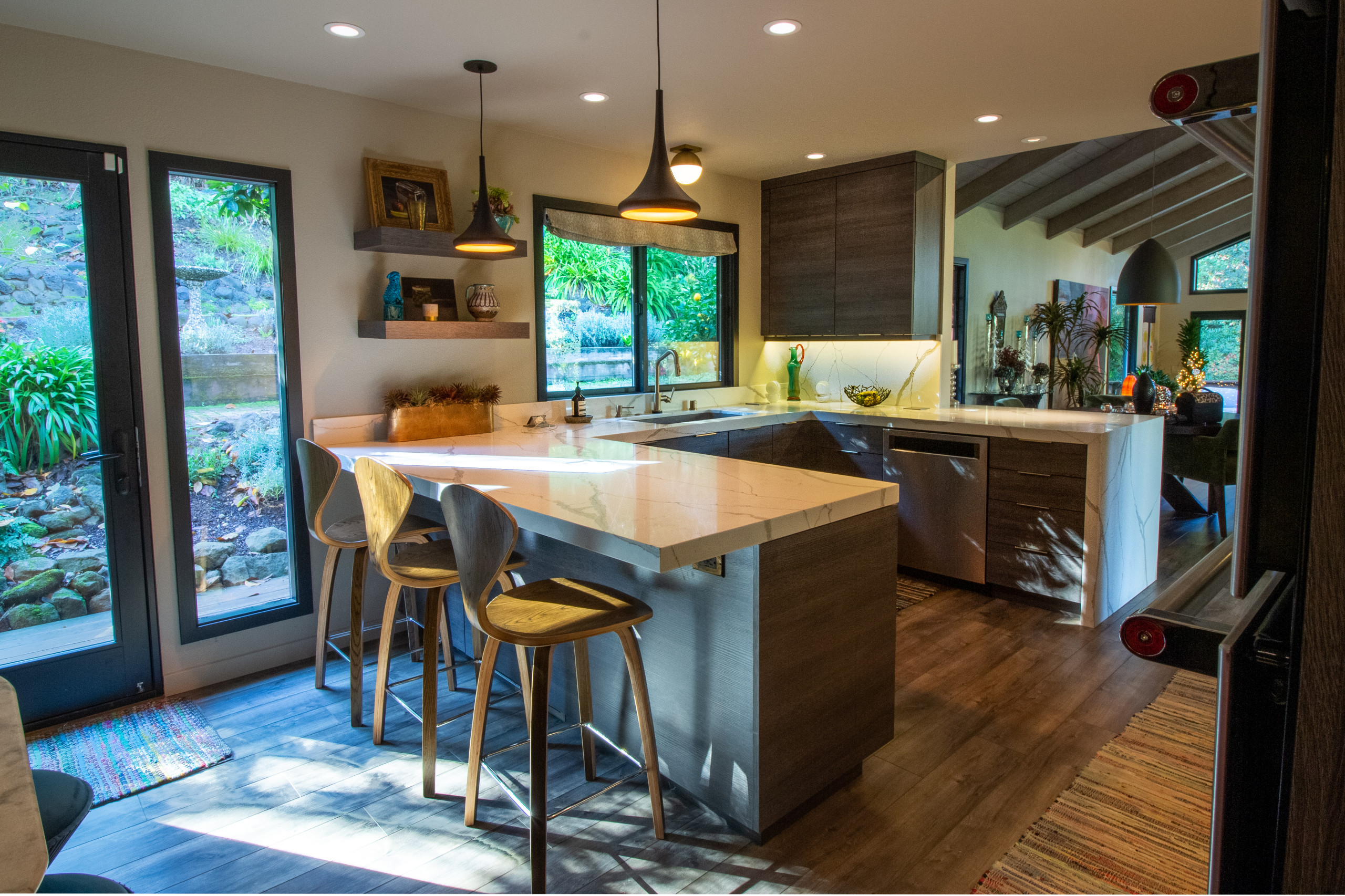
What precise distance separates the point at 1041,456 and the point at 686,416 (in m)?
2.02

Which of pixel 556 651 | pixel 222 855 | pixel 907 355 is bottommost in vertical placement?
pixel 222 855

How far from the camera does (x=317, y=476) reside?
291 cm

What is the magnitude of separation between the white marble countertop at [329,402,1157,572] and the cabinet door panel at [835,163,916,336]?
0.91m

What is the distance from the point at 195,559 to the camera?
3320 millimetres

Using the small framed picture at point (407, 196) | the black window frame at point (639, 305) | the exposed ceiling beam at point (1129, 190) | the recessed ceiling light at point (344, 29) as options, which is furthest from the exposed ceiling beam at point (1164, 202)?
the recessed ceiling light at point (344, 29)

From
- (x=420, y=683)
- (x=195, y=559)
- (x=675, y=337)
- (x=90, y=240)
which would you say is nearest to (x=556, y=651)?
(x=420, y=683)

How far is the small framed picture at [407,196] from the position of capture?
11.8 feet

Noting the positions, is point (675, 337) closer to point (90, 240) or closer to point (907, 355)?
point (907, 355)

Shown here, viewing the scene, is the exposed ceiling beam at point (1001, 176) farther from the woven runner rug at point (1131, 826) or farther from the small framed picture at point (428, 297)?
the woven runner rug at point (1131, 826)

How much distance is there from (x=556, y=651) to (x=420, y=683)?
86cm

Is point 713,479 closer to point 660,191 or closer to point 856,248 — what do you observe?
point 660,191

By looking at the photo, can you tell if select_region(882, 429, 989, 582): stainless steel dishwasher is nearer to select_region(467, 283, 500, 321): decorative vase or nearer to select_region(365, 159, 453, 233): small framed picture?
select_region(467, 283, 500, 321): decorative vase

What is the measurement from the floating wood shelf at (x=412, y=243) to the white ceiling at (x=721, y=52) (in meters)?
0.63

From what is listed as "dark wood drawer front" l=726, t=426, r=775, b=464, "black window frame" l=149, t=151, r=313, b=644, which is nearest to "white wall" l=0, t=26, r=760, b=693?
"black window frame" l=149, t=151, r=313, b=644
